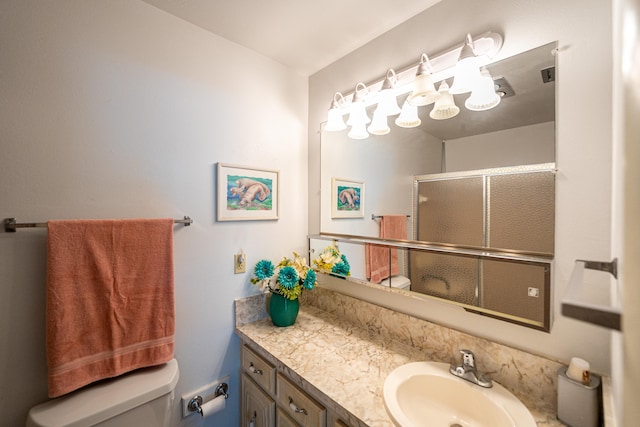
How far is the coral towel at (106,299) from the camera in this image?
927 millimetres

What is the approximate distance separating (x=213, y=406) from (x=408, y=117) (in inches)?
65.0

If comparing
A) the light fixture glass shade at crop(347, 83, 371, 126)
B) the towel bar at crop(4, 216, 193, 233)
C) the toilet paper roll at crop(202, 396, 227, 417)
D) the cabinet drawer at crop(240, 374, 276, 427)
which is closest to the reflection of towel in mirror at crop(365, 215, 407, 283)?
the light fixture glass shade at crop(347, 83, 371, 126)

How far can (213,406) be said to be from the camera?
124 centimetres

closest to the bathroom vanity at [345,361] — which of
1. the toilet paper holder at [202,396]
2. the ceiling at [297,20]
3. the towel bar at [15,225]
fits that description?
the toilet paper holder at [202,396]

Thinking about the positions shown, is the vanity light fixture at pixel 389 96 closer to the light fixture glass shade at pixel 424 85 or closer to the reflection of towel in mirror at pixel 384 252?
the light fixture glass shade at pixel 424 85

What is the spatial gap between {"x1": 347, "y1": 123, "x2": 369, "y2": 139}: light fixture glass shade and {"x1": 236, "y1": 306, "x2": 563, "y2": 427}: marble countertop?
1050mm

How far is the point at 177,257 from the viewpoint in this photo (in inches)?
49.3

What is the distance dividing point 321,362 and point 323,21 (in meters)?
1.56

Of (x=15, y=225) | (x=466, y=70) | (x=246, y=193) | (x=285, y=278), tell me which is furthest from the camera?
(x=246, y=193)

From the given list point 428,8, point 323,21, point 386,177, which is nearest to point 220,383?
point 386,177

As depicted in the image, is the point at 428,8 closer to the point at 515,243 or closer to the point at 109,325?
the point at 515,243

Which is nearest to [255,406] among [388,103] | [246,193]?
[246,193]

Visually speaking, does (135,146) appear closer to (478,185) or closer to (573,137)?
(478,185)

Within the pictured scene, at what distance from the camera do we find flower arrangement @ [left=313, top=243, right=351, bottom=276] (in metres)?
1.49
